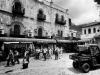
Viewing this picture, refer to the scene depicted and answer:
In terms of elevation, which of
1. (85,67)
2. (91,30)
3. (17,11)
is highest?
(17,11)

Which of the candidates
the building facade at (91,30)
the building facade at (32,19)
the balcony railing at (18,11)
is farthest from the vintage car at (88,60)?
the building facade at (91,30)

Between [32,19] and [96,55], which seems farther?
[32,19]

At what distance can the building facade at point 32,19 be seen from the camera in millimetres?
16062

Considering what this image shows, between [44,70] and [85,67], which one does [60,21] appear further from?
[85,67]

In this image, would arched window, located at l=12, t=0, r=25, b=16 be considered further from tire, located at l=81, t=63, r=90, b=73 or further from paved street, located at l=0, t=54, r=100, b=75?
tire, located at l=81, t=63, r=90, b=73

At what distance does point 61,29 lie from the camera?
81.2ft

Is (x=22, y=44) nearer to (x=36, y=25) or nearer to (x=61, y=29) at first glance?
(x=36, y=25)

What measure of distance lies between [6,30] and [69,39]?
14580 mm

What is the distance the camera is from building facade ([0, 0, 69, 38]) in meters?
16.1

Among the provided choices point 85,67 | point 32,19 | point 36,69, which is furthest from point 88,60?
point 32,19

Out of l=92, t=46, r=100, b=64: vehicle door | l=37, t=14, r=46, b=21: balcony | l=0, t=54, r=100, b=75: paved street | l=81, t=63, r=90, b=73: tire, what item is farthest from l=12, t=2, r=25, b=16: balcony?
l=81, t=63, r=90, b=73: tire

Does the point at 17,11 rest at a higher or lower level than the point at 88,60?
higher

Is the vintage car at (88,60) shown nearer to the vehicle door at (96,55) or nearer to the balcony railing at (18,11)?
the vehicle door at (96,55)

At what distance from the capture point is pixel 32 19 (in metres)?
19.4
